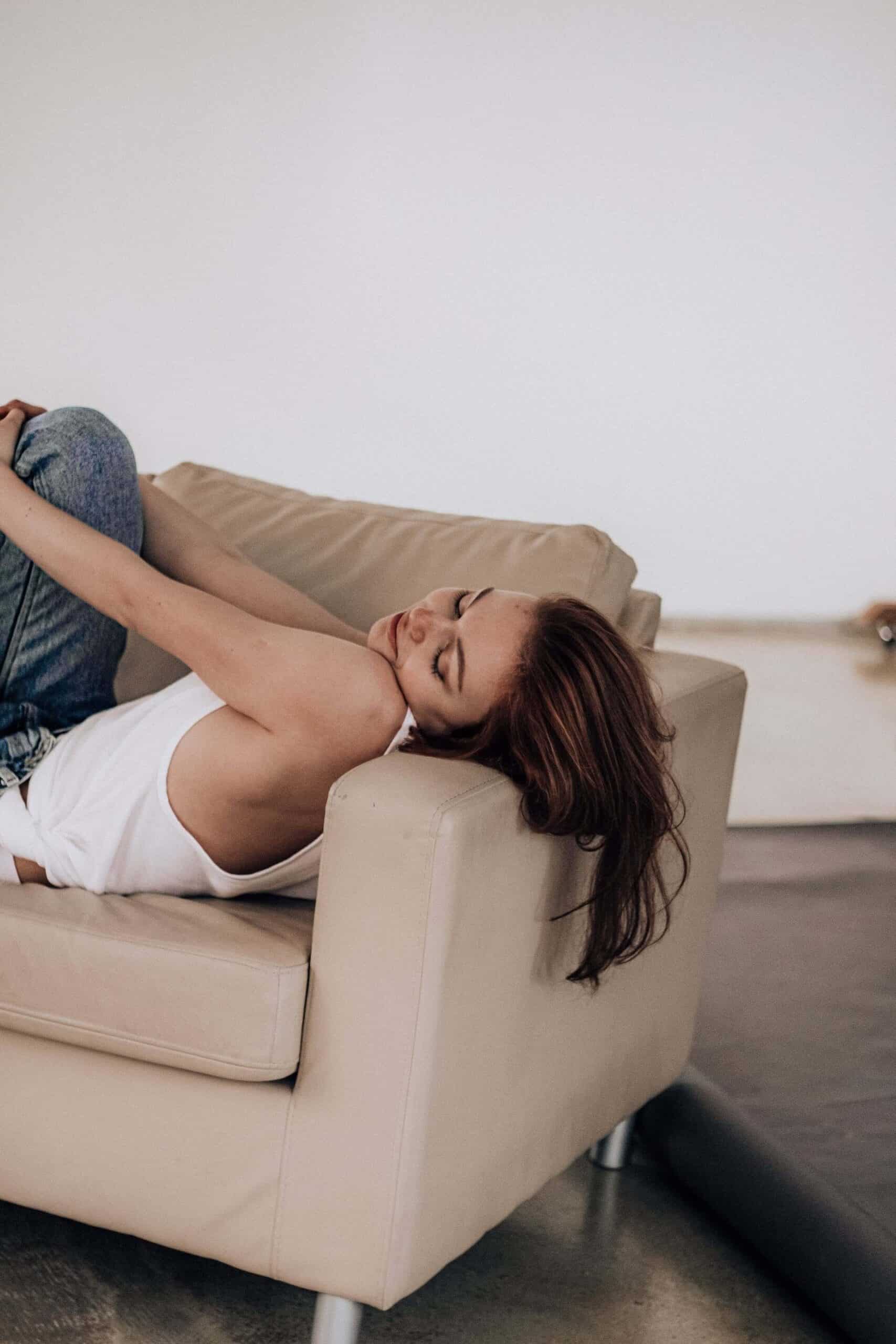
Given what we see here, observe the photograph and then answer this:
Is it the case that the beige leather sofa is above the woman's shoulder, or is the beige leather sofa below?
below

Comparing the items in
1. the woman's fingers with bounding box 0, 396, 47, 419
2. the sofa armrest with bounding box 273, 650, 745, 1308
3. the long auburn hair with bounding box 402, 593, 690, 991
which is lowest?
the sofa armrest with bounding box 273, 650, 745, 1308

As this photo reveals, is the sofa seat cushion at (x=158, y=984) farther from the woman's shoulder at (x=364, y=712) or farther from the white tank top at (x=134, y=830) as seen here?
the woman's shoulder at (x=364, y=712)

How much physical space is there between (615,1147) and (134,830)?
34.4 inches

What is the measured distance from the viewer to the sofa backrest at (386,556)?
6.23 ft

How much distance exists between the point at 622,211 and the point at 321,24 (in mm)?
1292

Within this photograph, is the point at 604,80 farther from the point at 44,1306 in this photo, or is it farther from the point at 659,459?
the point at 44,1306

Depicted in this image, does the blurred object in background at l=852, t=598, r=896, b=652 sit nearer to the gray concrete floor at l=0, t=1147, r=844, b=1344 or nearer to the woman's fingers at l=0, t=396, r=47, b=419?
the gray concrete floor at l=0, t=1147, r=844, b=1344

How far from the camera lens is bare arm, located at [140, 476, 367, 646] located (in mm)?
1834

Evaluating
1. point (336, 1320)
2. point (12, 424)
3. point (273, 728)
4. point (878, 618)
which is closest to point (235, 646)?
point (273, 728)

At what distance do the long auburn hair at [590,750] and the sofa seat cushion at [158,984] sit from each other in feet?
0.89

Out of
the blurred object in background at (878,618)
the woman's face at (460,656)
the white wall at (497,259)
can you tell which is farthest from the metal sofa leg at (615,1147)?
the blurred object in background at (878,618)

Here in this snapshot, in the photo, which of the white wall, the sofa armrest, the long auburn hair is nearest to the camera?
the sofa armrest

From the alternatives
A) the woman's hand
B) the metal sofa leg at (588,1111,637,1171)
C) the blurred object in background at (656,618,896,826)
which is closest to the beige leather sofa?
the metal sofa leg at (588,1111,637,1171)

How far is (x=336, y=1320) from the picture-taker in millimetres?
1410
